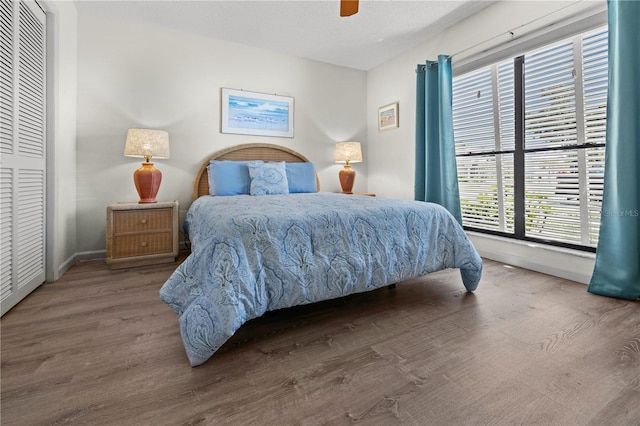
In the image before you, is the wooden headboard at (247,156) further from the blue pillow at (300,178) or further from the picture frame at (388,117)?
the picture frame at (388,117)

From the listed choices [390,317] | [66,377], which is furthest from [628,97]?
[66,377]

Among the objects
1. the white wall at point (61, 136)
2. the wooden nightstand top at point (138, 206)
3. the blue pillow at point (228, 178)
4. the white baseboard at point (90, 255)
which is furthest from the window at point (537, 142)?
the white baseboard at point (90, 255)

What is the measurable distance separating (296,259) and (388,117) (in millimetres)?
3311

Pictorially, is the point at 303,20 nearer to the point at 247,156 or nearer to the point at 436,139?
the point at 247,156

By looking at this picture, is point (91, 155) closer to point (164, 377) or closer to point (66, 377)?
point (66, 377)

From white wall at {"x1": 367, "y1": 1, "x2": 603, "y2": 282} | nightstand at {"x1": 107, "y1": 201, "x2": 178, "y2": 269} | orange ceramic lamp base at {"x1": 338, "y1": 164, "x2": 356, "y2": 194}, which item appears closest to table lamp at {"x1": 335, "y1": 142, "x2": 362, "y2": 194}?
orange ceramic lamp base at {"x1": 338, "y1": 164, "x2": 356, "y2": 194}

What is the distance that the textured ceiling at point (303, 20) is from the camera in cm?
288

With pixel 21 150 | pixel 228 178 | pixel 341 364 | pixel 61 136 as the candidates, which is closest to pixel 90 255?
pixel 61 136

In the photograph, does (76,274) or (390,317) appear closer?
(390,317)

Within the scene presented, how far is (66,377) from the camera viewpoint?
47.4 inches

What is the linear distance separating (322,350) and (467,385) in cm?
62

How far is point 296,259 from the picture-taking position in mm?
1552

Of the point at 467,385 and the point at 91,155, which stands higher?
the point at 91,155

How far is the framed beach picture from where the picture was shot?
3.68m
